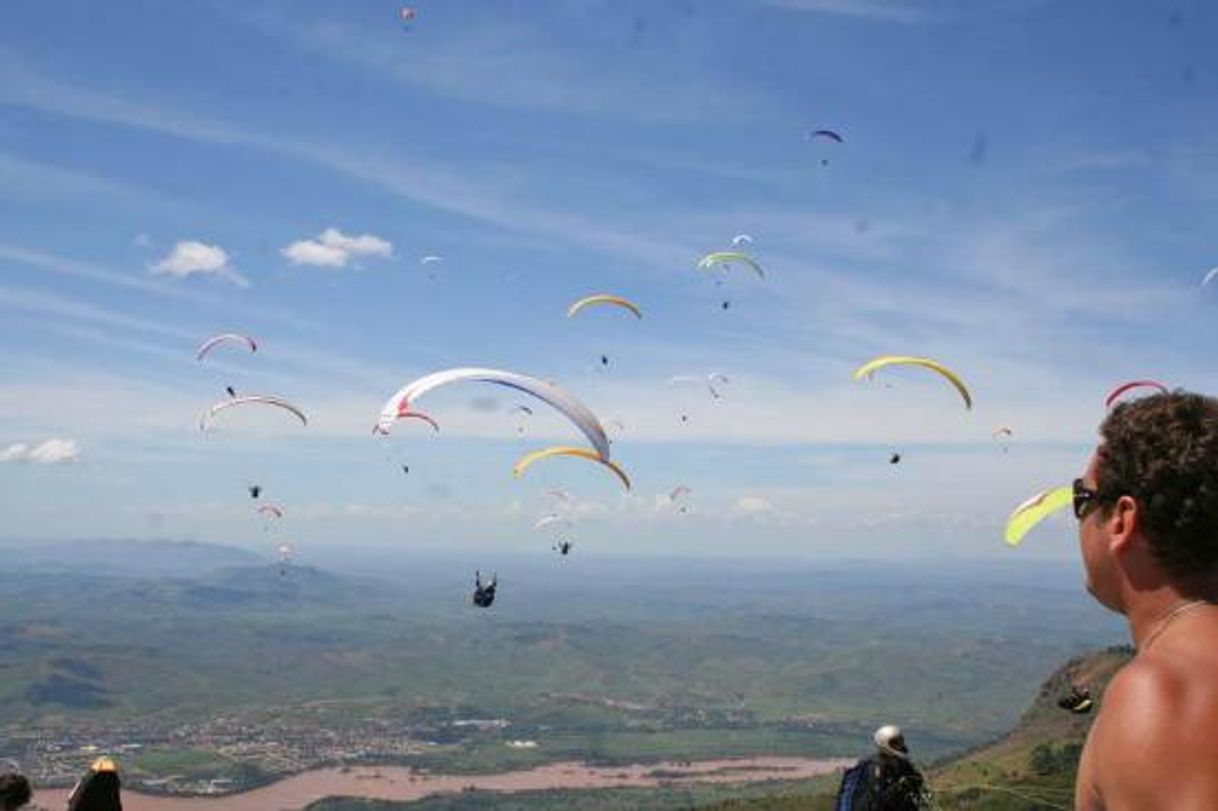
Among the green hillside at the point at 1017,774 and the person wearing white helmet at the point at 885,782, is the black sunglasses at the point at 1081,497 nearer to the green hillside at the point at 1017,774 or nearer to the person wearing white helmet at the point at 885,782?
the person wearing white helmet at the point at 885,782

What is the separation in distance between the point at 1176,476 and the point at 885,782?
219 inches

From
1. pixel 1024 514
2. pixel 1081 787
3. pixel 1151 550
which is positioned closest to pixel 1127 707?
pixel 1081 787

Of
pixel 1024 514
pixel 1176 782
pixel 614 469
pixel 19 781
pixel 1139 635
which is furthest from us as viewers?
pixel 614 469

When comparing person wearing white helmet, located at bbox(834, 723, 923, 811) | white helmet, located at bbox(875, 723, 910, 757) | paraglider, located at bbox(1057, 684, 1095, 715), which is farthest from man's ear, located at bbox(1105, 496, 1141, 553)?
paraglider, located at bbox(1057, 684, 1095, 715)

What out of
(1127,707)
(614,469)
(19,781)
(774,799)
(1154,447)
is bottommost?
(774,799)

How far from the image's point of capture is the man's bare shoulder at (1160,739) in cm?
318

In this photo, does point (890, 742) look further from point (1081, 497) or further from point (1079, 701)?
point (1081, 497)

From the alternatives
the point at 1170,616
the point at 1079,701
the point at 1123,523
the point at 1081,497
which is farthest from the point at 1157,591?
the point at 1079,701

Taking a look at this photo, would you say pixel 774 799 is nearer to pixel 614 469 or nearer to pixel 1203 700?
pixel 614 469

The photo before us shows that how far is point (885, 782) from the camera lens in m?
8.48

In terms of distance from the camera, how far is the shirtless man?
3.23m

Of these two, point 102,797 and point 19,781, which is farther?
point 19,781

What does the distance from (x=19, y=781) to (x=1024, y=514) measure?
384 inches

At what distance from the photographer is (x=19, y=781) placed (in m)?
10.2
